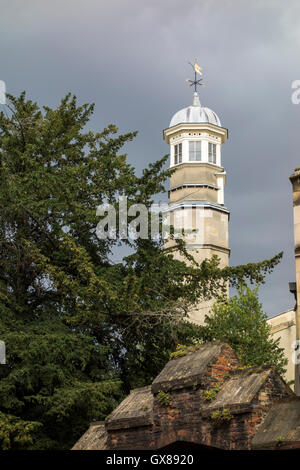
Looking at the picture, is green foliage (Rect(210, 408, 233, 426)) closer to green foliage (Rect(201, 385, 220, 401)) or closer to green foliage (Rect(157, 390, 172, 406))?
green foliage (Rect(201, 385, 220, 401))

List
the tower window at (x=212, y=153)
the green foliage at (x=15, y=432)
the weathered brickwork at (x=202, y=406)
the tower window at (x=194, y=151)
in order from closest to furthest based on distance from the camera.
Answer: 1. the weathered brickwork at (x=202, y=406)
2. the green foliage at (x=15, y=432)
3. the tower window at (x=194, y=151)
4. the tower window at (x=212, y=153)

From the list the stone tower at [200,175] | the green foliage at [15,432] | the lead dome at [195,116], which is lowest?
the green foliage at [15,432]

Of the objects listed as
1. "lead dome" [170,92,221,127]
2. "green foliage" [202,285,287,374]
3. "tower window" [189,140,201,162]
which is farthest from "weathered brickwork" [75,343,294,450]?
"lead dome" [170,92,221,127]

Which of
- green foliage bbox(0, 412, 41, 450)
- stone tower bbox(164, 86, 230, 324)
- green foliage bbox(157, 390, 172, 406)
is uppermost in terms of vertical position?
stone tower bbox(164, 86, 230, 324)

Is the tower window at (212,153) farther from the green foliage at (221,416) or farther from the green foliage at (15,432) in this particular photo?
the green foliage at (221,416)

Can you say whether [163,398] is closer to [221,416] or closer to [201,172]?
[221,416]

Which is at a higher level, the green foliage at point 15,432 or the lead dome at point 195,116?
the lead dome at point 195,116

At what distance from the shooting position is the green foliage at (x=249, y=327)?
2898cm

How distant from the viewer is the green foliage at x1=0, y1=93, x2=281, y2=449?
18453 millimetres

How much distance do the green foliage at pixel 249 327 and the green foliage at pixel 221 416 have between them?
18.2 metres

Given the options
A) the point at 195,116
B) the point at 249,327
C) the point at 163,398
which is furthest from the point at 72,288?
the point at 195,116

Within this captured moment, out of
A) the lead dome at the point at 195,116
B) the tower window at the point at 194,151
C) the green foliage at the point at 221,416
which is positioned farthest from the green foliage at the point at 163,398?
the lead dome at the point at 195,116

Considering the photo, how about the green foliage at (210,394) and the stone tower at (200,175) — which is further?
the stone tower at (200,175)

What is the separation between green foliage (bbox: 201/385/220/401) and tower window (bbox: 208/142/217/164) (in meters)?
43.5
